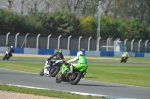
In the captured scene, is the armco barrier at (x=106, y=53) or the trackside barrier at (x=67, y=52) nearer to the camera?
the trackside barrier at (x=67, y=52)

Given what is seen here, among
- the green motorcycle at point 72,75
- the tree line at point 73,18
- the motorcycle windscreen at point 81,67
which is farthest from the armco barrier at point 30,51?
the motorcycle windscreen at point 81,67

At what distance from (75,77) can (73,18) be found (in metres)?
64.3

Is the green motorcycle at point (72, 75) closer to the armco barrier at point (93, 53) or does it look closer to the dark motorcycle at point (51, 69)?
the dark motorcycle at point (51, 69)

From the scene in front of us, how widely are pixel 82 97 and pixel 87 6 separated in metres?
86.8

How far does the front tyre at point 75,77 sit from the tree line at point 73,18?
48.2 m

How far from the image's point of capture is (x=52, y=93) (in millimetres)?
14680

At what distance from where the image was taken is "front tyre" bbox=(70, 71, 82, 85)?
762 inches

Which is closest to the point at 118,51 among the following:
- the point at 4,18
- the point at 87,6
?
the point at 4,18

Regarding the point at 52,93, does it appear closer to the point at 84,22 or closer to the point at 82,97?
the point at 82,97

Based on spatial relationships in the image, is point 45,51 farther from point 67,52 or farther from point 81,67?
point 81,67

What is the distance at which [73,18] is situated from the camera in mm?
83625

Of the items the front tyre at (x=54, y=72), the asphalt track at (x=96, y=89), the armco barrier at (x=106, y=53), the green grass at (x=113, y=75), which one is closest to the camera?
the asphalt track at (x=96, y=89)

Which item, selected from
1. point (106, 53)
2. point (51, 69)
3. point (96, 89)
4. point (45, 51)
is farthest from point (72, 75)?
point (106, 53)

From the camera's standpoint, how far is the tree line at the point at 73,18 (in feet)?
239
